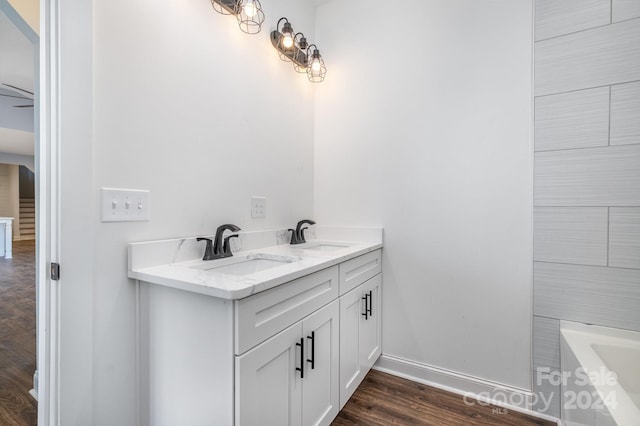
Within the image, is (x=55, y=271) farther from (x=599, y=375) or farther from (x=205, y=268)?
(x=599, y=375)

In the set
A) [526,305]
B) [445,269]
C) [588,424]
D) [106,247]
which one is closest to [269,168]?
[106,247]

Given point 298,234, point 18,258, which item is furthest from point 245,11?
point 18,258

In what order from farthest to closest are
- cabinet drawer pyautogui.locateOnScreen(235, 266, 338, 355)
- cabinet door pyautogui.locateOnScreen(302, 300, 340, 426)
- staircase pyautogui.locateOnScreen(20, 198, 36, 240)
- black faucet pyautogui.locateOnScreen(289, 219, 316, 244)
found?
staircase pyautogui.locateOnScreen(20, 198, 36, 240) → black faucet pyautogui.locateOnScreen(289, 219, 316, 244) → cabinet door pyautogui.locateOnScreen(302, 300, 340, 426) → cabinet drawer pyautogui.locateOnScreen(235, 266, 338, 355)

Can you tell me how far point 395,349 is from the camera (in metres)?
1.90

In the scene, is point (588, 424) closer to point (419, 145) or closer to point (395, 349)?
point (395, 349)

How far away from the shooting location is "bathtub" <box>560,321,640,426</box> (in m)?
0.89

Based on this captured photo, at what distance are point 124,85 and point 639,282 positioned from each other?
2.35 meters

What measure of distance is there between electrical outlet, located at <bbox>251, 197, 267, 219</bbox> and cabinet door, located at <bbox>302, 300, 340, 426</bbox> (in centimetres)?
69

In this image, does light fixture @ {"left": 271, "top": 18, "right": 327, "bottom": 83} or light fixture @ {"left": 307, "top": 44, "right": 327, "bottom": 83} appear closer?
light fixture @ {"left": 271, "top": 18, "right": 327, "bottom": 83}

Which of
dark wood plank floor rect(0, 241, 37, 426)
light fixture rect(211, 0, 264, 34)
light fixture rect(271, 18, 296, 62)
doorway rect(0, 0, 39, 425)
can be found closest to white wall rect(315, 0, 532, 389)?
light fixture rect(271, 18, 296, 62)

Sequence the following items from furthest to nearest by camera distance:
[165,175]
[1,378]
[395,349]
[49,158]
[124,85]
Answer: [395,349] < [1,378] < [165,175] < [124,85] < [49,158]

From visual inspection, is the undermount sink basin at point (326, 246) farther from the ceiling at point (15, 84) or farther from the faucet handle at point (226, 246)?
the ceiling at point (15, 84)

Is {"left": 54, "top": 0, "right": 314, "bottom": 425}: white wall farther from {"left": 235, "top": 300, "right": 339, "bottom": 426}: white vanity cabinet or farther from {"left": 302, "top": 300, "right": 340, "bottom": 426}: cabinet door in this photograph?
{"left": 302, "top": 300, "right": 340, "bottom": 426}: cabinet door

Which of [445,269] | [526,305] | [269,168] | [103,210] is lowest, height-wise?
[526,305]
